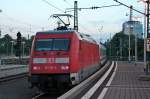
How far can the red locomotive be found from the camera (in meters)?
22.0

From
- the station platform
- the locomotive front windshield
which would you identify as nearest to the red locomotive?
the locomotive front windshield

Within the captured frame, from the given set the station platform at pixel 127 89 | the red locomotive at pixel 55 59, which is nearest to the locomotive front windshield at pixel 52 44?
the red locomotive at pixel 55 59

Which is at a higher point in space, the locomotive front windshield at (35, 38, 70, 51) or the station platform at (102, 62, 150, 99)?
the locomotive front windshield at (35, 38, 70, 51)

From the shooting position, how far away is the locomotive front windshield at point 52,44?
2288 centimetres

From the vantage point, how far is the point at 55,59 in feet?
73.6

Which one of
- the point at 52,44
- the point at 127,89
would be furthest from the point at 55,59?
the point at 127,89

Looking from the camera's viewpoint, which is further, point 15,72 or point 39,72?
point 15,72

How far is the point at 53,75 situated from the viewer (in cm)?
2219

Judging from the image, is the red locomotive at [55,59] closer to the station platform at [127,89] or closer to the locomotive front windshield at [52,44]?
the locomotive front windshield at [52,44]

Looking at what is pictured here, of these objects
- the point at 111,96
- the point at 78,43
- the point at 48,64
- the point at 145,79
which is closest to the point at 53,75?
the point at 48,64

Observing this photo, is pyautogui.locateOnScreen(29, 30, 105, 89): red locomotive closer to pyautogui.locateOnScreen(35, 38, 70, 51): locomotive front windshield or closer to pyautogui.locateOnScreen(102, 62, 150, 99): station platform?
pyautogui.locateOnScreen(35, 38, 70, 51): locomotive front windshield

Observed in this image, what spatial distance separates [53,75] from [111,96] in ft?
14.3

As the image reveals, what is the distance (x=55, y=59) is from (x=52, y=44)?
0.97 meters

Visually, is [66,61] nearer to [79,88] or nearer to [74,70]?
[74,70]
